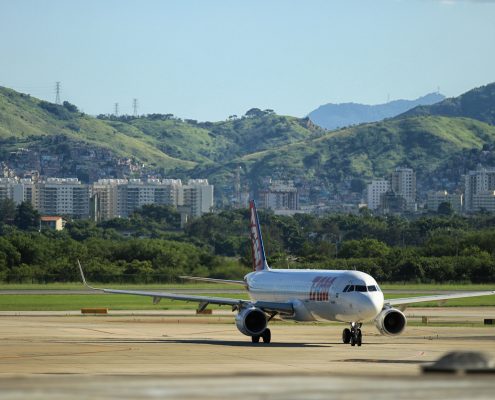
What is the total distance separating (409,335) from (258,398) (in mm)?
46108

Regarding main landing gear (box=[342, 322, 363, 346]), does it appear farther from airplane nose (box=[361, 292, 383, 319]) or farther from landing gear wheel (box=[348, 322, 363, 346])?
airplane nose (box=[361, 292, 383, 319])

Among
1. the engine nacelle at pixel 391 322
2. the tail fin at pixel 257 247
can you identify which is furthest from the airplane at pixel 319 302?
the tail fin at pixel 257 247

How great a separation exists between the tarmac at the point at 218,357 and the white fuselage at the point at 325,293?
4.71 ft

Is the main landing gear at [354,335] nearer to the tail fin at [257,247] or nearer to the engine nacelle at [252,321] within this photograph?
the engine nacelle at [252,321]

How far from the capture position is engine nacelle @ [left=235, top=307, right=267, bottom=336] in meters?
56.4

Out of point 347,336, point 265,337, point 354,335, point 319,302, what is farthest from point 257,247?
point 354,335

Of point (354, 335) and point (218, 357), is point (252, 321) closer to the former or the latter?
point (354, 335)

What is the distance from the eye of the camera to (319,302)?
5531cm

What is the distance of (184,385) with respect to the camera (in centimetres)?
1895

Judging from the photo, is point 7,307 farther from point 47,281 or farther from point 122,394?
point 122,394

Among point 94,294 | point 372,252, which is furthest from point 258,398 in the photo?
point 372,252

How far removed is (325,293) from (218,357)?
30.4 ft

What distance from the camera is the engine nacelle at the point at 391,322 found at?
5425 centimetres

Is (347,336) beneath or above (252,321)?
beneath
